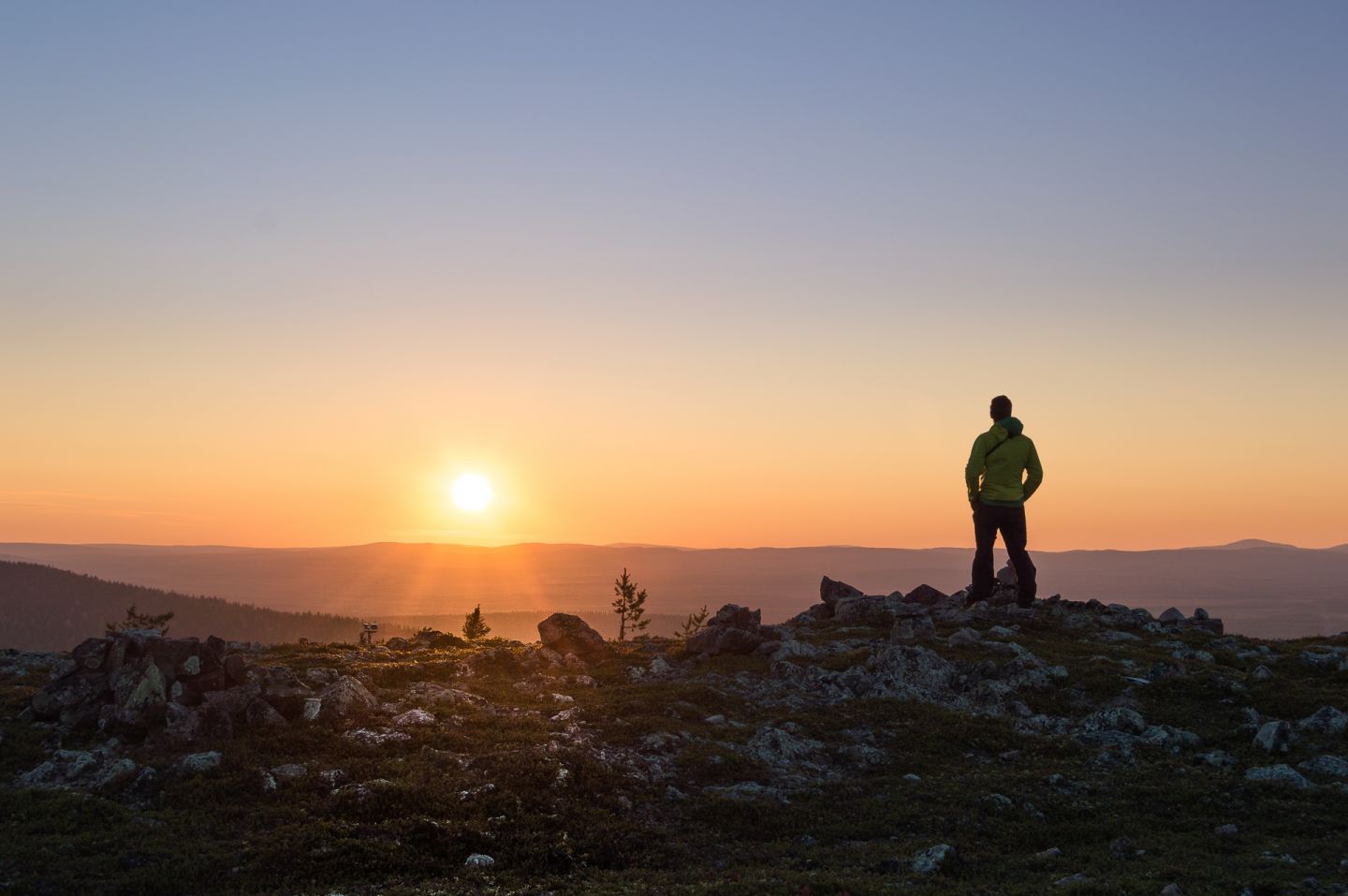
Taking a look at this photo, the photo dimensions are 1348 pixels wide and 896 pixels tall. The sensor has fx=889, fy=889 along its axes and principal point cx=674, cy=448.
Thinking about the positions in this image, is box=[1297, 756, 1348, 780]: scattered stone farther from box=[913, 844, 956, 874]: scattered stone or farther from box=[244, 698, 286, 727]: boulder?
box=[244, 698, 286, 727]: boulder

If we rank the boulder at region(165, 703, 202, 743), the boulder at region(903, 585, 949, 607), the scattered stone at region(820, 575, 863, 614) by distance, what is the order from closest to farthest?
the boulder at region(165, 703, 202, 743) → the boulder at region(903, 585, 949, 607) → the scattered stone at region(820, 575, 863, 614)

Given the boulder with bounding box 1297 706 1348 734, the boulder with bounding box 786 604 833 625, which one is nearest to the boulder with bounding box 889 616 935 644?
the boulder with bounding box 786 604 833 625

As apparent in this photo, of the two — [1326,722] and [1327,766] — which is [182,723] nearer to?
[1327,766]

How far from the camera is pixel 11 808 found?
12.9 m

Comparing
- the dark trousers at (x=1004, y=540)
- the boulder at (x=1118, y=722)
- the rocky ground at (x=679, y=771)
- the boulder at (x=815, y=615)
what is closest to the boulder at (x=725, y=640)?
the rocky ground at (x=679, y=771)

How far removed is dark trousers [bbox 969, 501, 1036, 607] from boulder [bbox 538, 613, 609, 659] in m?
11.7

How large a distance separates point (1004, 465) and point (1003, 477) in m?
0.36

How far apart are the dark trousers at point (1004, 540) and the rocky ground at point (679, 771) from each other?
11.9 feet

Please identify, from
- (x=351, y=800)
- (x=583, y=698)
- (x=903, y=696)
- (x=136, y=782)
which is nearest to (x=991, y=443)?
(x=903, y=696)

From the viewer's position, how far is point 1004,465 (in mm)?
26109

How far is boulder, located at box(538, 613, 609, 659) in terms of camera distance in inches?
964

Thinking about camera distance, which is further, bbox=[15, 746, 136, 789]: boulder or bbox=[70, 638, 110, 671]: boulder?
bbox=[70, 638, 110, 671]: boulder

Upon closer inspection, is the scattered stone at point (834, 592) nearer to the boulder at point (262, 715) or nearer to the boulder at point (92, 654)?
the boulder at point (262, 715)

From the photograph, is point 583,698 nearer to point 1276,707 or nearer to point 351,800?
point 351,800
